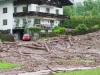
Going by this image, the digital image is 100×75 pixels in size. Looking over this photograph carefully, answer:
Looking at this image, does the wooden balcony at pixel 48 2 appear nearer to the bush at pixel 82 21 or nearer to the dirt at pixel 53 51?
the bush at pixel 82 21

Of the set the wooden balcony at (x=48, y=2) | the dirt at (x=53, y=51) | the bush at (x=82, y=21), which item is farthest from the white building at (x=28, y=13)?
the dirt at (x=53, y=51)

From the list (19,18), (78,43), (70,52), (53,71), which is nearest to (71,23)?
(19,18)

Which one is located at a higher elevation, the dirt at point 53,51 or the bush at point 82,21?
the bush at point 82,21

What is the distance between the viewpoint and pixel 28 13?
69.2 meters

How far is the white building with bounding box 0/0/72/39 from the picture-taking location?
233 feet

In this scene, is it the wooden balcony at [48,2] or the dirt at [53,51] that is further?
the wooden balcony at [48,2]

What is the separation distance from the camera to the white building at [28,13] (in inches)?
2790

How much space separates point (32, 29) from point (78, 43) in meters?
28.0

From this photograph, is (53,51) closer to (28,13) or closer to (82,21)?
(28,13)

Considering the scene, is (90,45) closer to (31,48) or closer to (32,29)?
(31,48)

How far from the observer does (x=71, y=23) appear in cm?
7944

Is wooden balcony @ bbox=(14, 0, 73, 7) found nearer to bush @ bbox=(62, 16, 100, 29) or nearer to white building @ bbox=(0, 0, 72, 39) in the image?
white building @ bbox=(0, 0, 72, 39)

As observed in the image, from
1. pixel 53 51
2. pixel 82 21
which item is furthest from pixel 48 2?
pixel 53 51

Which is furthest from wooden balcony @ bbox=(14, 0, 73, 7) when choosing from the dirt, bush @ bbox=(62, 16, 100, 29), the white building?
the dirt
